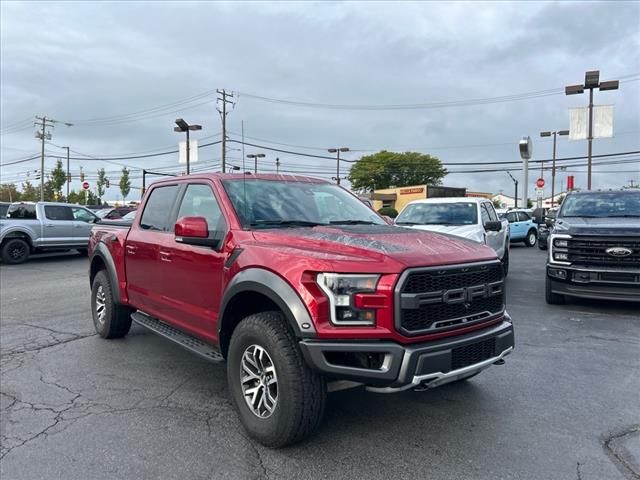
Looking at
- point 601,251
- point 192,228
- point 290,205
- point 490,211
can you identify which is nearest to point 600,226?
point 601,251

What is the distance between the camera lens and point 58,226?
15414 mm

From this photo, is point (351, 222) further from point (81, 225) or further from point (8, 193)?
point (8, 193)

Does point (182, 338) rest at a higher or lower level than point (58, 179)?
lower

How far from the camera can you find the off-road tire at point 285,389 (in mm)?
3002

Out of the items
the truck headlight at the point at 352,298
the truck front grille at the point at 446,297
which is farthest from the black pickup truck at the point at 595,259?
the truck headlight at the point at 352,298

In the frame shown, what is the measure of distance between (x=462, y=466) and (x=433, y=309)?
0.99 m

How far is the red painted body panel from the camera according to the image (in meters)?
2.91

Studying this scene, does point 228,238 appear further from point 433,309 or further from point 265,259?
point 433,309

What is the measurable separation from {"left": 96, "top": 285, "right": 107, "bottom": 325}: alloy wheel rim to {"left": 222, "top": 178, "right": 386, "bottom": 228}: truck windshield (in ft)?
9.07

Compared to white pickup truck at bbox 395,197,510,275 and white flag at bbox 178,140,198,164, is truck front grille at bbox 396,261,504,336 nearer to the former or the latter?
white pickup truck at bbox 395,197,510,275

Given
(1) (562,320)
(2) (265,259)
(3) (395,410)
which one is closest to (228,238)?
(2) (265,259)

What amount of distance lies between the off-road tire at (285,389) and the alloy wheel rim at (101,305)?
3257 mm

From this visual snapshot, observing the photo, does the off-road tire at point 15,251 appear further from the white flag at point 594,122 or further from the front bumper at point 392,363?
the white flag at point 594,122

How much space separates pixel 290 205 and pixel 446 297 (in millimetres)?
1649
